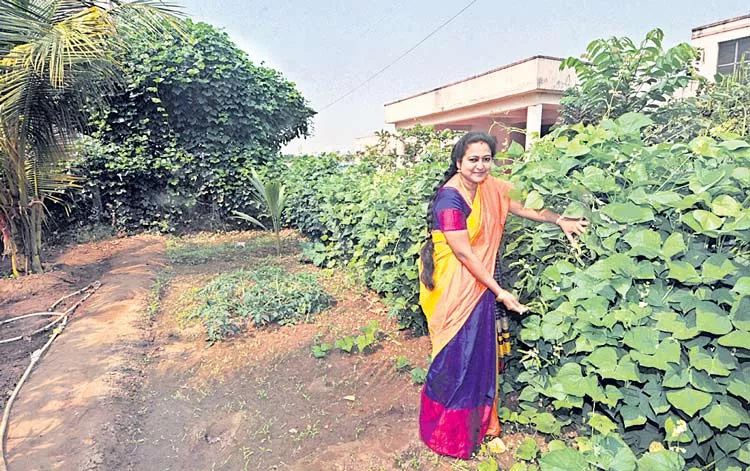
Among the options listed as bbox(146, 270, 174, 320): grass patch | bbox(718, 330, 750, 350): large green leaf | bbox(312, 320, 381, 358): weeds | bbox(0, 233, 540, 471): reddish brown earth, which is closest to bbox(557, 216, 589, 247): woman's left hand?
bbox(718, 330, 750, 350): large green leaf

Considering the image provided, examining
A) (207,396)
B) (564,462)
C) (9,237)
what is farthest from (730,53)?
(9,237)

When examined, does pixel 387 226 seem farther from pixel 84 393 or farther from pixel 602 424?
pixel 84 393

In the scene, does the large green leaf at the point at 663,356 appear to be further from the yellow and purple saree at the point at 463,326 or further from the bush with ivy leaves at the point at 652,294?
the yellow and purple saree at the point at 463,326

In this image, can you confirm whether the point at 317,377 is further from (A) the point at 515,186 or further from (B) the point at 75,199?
(B) the point at 75,199

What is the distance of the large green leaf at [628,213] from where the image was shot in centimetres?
160

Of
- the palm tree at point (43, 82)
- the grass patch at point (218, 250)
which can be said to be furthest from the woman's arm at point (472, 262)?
the grass patch at point (218, 250)

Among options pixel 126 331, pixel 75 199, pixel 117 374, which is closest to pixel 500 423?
pixel 117 374

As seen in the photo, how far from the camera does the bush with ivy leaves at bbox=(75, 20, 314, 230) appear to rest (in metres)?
8.06

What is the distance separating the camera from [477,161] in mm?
1991

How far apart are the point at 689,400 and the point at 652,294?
1.19ft

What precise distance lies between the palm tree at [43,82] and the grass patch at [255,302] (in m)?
2.42

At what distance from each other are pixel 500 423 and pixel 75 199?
8.05 meters

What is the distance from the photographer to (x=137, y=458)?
2.43 meters

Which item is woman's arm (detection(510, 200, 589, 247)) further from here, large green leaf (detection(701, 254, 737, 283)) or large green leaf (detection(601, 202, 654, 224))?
large green leaf (detection(701, 254, 737, 283))
